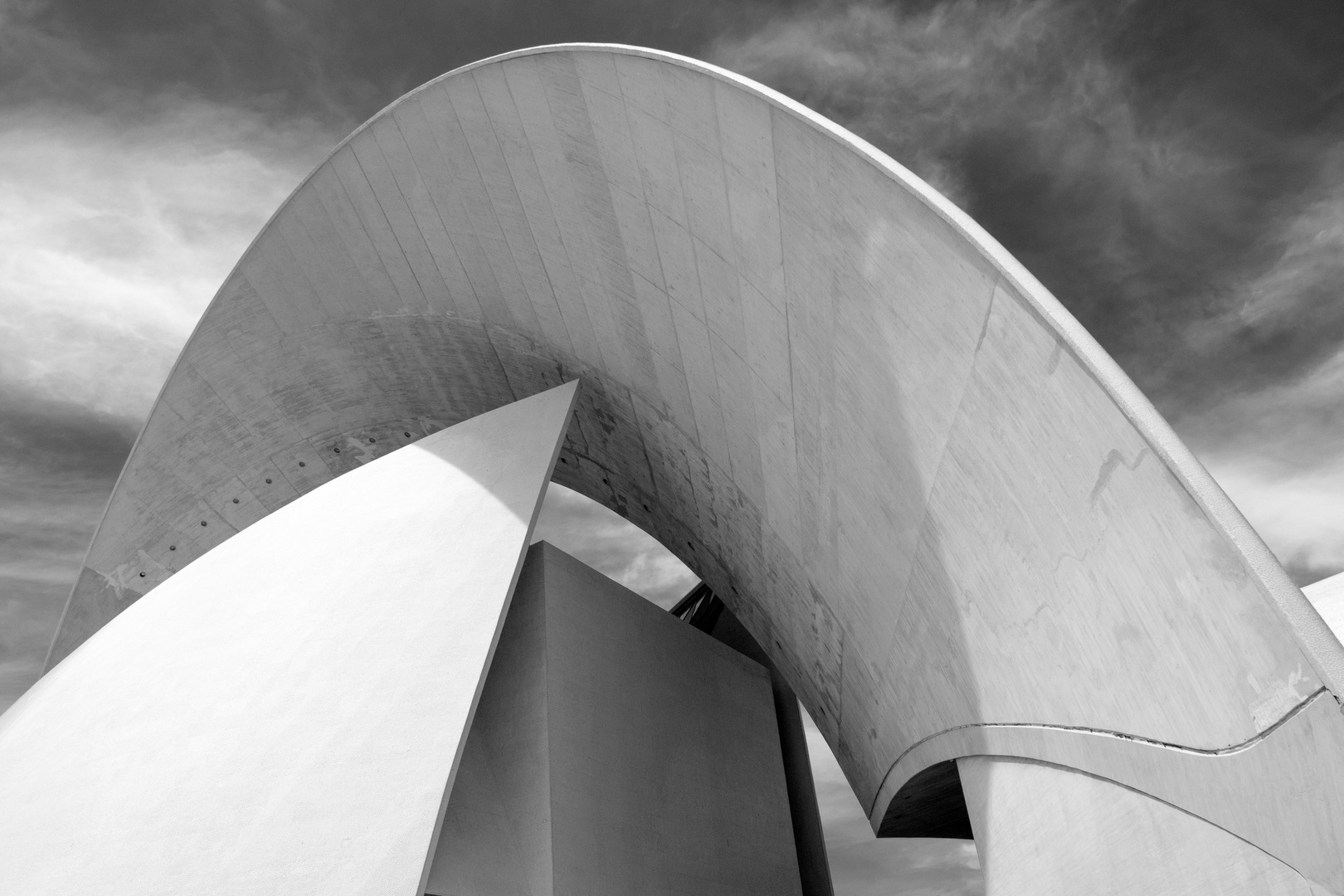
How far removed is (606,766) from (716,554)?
2.83 metres

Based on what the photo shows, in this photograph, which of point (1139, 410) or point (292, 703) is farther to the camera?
point (292, 703)

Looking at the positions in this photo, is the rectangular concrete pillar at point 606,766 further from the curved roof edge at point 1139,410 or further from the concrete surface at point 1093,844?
the curved roof edge at point 1139,410

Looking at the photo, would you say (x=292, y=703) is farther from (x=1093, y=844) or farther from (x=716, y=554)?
(x=1093, y=844)

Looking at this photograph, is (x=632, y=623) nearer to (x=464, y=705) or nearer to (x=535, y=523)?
(x=535, y=523)

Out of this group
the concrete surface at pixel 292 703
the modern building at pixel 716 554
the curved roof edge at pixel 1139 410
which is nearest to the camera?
the curved roof edge at pixel 1139 410

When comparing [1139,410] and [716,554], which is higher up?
[716,554]

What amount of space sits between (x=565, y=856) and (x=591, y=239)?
5.11 meters

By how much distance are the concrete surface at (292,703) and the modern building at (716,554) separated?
3cm

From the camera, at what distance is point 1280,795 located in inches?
98.3

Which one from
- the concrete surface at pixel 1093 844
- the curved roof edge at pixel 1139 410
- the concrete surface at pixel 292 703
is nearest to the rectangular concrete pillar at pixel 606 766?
the concrete surface at pixel 292 703

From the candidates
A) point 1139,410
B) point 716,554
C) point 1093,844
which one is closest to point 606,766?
point 716,554

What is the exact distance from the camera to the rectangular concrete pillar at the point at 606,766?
7.07m

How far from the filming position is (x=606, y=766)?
26.2 feet

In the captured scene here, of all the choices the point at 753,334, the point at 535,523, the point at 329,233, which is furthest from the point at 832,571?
the point at 329,233
